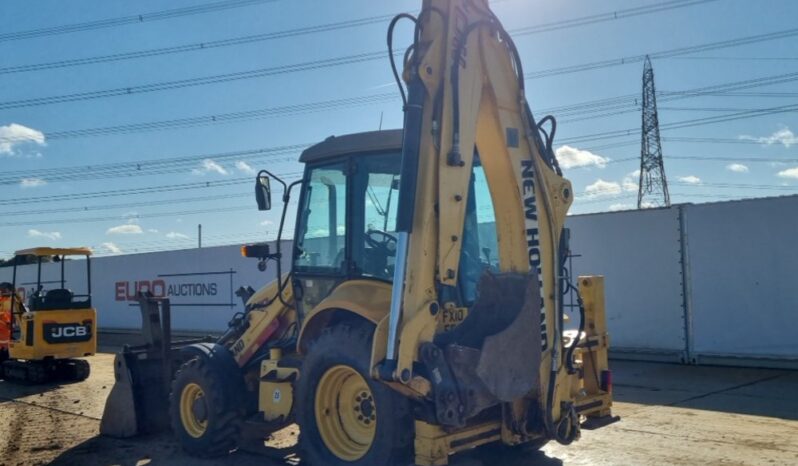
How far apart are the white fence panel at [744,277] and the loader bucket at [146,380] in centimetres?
887

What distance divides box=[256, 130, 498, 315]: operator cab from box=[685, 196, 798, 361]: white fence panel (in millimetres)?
8204

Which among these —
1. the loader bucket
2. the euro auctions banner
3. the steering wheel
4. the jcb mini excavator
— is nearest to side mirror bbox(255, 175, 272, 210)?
the jcb mini excavator

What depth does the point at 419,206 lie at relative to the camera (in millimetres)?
5098

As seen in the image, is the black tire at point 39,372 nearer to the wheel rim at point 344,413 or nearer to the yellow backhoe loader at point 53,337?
the yellow backhoe loader at point 53,337

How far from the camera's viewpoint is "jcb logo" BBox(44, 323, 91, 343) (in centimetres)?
1374

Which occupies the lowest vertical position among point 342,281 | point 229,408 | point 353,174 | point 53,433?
point 53,433

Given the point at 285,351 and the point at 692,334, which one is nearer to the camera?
the point at 285,351

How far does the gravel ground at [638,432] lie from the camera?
6.91 m

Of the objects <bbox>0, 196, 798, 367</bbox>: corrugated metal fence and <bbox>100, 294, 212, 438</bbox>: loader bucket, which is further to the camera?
<bbox>0, 196, 798, 367</bbox>: corrugated metal fence

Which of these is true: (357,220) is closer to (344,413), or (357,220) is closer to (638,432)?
(344,413)

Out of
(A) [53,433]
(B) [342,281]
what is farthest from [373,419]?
(A) [53,433]

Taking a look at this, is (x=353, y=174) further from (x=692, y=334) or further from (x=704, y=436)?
(x=692, y=334)

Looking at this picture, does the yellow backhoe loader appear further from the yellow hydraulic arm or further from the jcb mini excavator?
the yellow hydraulic arm

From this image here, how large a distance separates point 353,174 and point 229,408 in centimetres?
244
